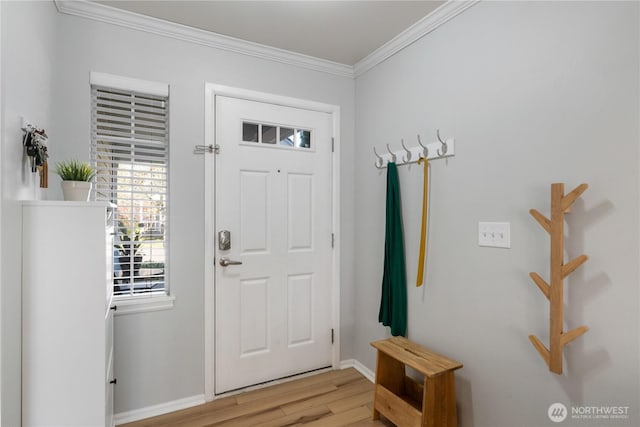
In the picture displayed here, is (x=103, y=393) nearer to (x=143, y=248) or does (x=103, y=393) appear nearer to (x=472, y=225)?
(x=143, y=248)

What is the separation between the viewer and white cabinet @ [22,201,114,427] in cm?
Answer: 128

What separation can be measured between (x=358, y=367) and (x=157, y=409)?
1488 millimetres

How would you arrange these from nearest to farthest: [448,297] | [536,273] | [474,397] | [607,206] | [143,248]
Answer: [607,206] → [536,273] → [474,397] → [448,297] → [143,248]

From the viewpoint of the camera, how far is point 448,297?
1.92 meters

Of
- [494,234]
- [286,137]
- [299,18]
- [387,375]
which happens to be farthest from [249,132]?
[387,375]

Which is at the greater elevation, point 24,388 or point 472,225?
point 472,225

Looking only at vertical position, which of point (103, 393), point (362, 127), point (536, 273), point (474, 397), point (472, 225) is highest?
point (362, 127)

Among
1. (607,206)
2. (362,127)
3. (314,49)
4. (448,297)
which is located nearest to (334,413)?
(448,297)

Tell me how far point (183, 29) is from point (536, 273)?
8.11 feet

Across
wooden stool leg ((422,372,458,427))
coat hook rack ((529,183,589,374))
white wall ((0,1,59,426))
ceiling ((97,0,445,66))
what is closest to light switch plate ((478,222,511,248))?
coat hook rack ((529,183,589,374))

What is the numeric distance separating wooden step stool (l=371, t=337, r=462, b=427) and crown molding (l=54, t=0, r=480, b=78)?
1953 millimetres

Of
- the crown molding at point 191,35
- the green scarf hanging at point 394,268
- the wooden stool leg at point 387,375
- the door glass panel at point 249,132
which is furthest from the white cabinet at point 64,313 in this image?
the green scarf hanging at point 394,268

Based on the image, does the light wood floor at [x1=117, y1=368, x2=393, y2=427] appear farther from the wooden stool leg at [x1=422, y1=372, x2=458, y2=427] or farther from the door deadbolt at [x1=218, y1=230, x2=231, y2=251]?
the door deadbolt at [x1=218, y1=230, x2=231, y2=251]

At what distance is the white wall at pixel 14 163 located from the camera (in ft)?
3.66
